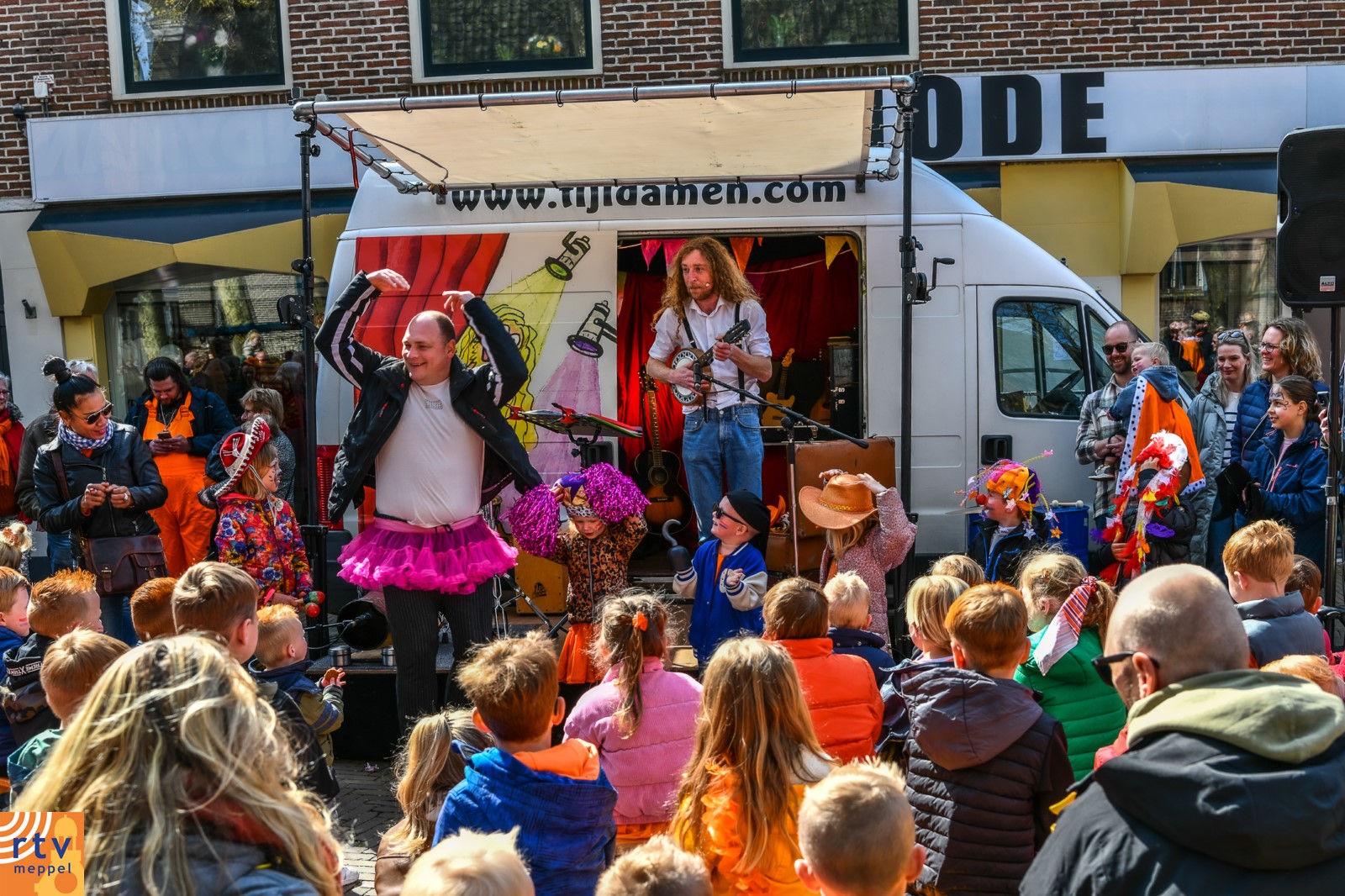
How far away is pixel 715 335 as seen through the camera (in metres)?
7.21

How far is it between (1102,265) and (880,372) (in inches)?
162

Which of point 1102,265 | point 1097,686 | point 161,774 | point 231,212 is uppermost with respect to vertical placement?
point 231,212

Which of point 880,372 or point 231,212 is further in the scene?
point 231,212

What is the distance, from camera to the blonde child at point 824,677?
376 cm

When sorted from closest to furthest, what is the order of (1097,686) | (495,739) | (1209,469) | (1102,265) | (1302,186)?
(495,739), (1097,686), (1302,186), (1209,469), (1102,265)

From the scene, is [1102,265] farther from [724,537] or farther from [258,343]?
[258,343]

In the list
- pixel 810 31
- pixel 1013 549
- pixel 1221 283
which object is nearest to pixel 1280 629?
pixel 1013 549

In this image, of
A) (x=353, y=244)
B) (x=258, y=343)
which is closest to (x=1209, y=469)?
(x=353, y=244)

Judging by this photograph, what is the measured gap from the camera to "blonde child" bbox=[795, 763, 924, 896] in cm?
219

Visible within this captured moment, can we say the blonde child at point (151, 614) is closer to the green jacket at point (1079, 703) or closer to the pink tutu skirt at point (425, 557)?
the pink tutu skirt at point (425, 557)

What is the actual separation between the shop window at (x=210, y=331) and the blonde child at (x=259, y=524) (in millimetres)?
4863

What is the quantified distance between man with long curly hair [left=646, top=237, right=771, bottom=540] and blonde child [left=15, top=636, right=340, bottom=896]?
206 inches

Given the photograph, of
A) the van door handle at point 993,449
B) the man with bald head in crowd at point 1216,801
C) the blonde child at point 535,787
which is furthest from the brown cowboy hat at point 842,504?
the man with bald head in crowd at point 1216,801

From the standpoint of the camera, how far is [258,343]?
11.1 meters
